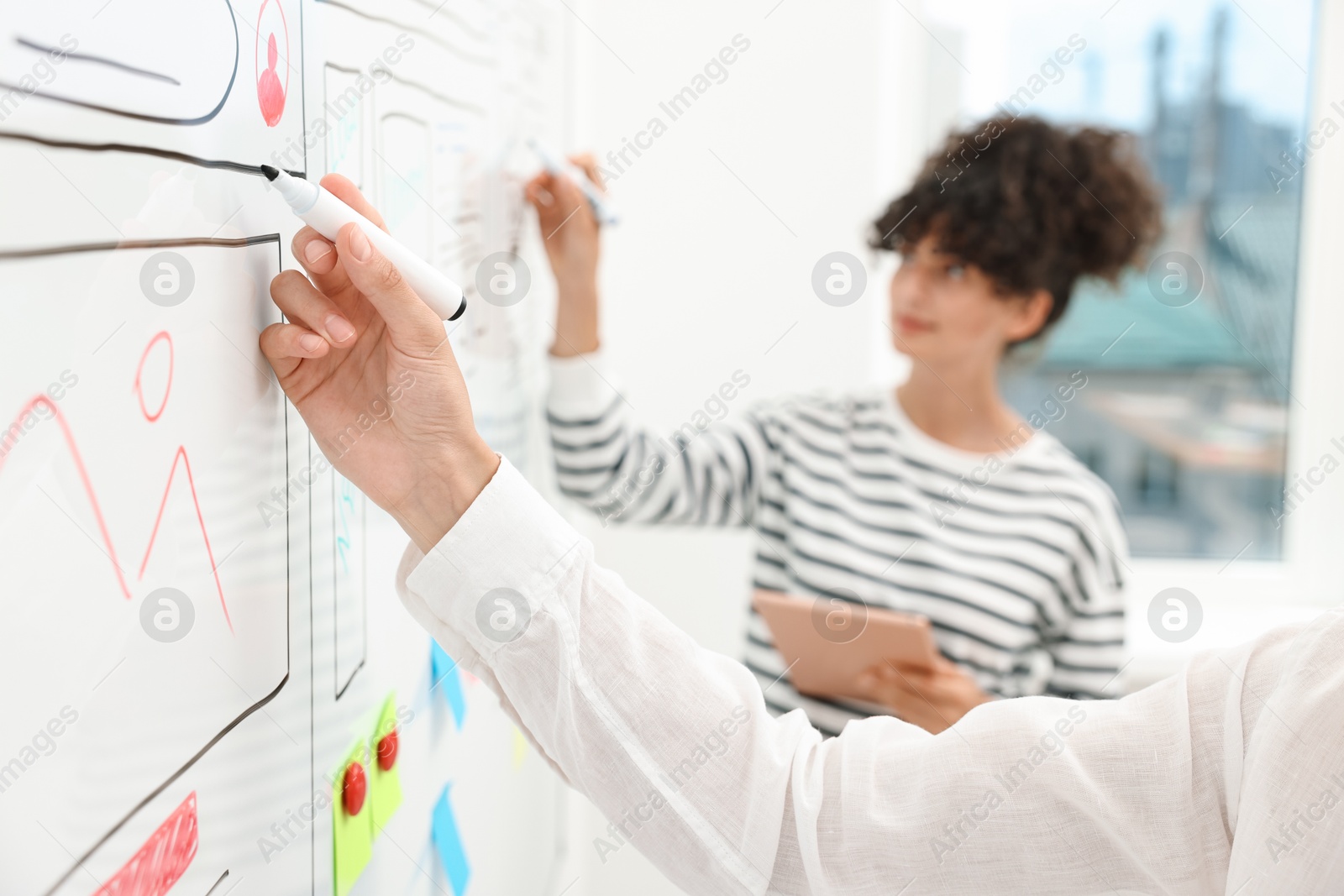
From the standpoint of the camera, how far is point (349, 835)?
555 millimetres

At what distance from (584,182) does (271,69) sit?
0.62m

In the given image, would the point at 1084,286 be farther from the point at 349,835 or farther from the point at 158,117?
the point at 158,117

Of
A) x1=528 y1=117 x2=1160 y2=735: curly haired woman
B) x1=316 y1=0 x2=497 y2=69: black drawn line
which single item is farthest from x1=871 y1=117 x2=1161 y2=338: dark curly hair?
x1=316 y1=0 x2=497 y2=69: black drawn line

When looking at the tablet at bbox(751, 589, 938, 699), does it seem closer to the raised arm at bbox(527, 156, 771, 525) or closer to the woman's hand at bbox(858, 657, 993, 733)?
the woman's hand at bbox(858, 657, 993, 733)

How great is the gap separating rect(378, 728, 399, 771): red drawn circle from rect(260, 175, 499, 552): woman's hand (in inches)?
7.8

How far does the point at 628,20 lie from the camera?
1431mm

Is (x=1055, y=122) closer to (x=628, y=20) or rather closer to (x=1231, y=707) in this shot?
(x=628, y=20)

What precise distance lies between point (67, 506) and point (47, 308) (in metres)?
0.06

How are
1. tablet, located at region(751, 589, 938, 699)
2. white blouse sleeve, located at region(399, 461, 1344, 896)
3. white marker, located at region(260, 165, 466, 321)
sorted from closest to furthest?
white marker, located at region(260, 165, 466, 321)
white blouse sleeve, located at region(399, 461, 1344, 896)
tablet, located at region(751, 589, 938, 699)

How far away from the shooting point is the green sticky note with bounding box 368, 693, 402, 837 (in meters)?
0.60

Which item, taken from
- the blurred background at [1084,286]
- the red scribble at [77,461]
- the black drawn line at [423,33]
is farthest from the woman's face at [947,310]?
the red scribble at [77,461]

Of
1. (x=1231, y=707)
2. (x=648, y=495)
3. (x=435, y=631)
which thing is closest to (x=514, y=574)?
(x=435, y=631)

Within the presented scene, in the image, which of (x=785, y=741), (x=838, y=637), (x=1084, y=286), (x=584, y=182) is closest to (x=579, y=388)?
(x=584, y=182)

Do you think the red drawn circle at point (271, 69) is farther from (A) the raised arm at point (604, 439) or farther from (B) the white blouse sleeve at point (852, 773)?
(A) the raised arm at point (604, 439)
